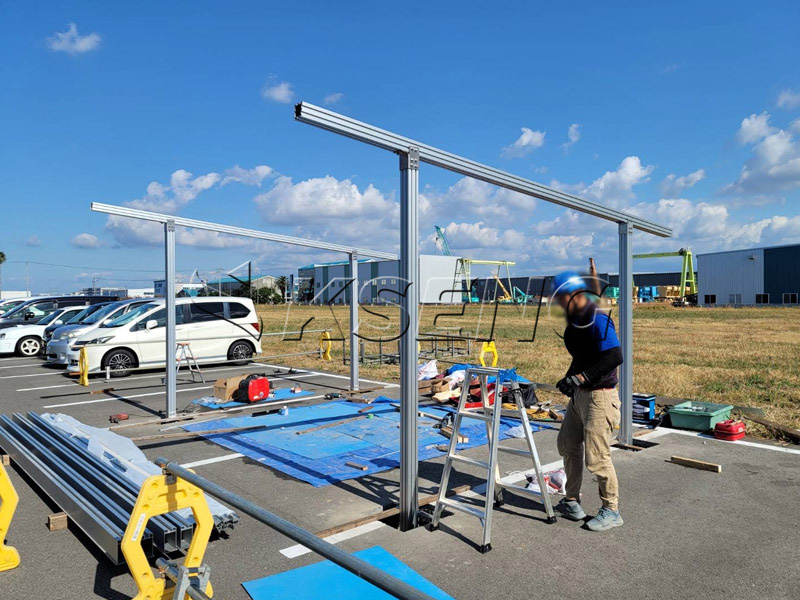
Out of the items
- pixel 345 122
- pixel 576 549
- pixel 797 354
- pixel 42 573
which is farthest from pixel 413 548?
pixel 797 354

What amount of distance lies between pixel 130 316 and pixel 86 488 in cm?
1058

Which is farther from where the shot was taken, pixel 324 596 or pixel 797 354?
pixel 797 354

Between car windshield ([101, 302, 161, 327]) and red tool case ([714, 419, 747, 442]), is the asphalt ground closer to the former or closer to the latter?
red tool case ([714, 419, 747, 442])

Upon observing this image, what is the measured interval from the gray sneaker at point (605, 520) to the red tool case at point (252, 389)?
7.26 metres

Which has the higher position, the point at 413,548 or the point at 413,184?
the point at 413,184

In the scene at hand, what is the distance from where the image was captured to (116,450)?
Result: 6.21 meters

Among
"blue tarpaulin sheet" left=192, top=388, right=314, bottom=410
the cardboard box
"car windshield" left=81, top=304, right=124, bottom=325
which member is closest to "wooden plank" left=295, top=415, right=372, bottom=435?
"blue tarpaulin sheet" left=192, top=388, right=314, bottom=410

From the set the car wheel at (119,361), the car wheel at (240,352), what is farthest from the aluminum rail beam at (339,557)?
the car wheel at (240,352)

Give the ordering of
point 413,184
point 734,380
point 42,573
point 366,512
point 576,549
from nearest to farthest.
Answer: point 42,573, point 576,549, point 413,184, point 366,512, point 734,380

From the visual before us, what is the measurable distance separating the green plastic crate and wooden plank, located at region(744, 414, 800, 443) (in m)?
0.37

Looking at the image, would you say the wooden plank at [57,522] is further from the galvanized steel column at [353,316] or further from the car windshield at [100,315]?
the car windshield at [100,315]

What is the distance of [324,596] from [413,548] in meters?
0.91

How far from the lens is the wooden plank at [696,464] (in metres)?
6.36

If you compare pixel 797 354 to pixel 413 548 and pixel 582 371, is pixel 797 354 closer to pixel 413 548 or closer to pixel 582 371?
pixel 582 371
